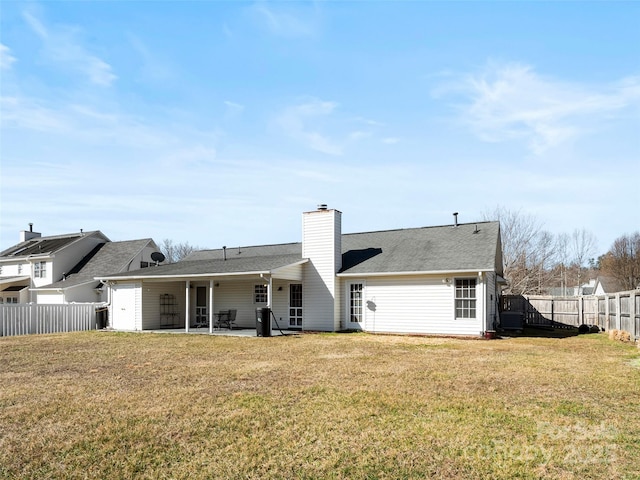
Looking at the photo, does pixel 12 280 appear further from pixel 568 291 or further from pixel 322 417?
pixel 568 291

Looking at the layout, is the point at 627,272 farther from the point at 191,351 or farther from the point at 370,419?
the point at 370,419

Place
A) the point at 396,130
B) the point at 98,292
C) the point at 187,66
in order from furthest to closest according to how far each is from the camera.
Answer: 1. the point at 98,292
2. the point at 396,130
3. the point at 187,66

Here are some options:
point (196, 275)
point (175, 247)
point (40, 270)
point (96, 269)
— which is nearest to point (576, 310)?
point (196, 275)

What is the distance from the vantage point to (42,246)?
33.1 meters

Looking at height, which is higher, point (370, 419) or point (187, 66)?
point (187, 66)

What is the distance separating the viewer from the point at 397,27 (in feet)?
40.3

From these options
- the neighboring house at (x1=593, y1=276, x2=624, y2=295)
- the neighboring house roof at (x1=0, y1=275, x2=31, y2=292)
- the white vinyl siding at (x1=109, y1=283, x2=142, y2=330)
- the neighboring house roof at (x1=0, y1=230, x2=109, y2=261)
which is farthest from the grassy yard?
the neighboring house at (x1=593, y1=276, x2=624, y2=295)

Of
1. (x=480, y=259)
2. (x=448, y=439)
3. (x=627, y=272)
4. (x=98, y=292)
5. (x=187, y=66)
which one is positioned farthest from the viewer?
(x=627, y=272)

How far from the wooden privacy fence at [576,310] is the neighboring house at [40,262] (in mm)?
25884

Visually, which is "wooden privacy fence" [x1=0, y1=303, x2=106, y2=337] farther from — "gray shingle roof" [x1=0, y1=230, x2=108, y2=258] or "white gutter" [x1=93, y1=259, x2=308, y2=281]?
"gray shingle roof" [x1=0, y1=230, x2=108, y2=258]

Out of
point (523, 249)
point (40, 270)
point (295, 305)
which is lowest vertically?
point (295, 305)

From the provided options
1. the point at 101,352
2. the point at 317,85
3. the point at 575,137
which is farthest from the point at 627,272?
the point at 101,352

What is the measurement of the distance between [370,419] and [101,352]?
32.5 ft

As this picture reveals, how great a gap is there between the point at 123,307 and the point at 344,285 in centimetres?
1012
